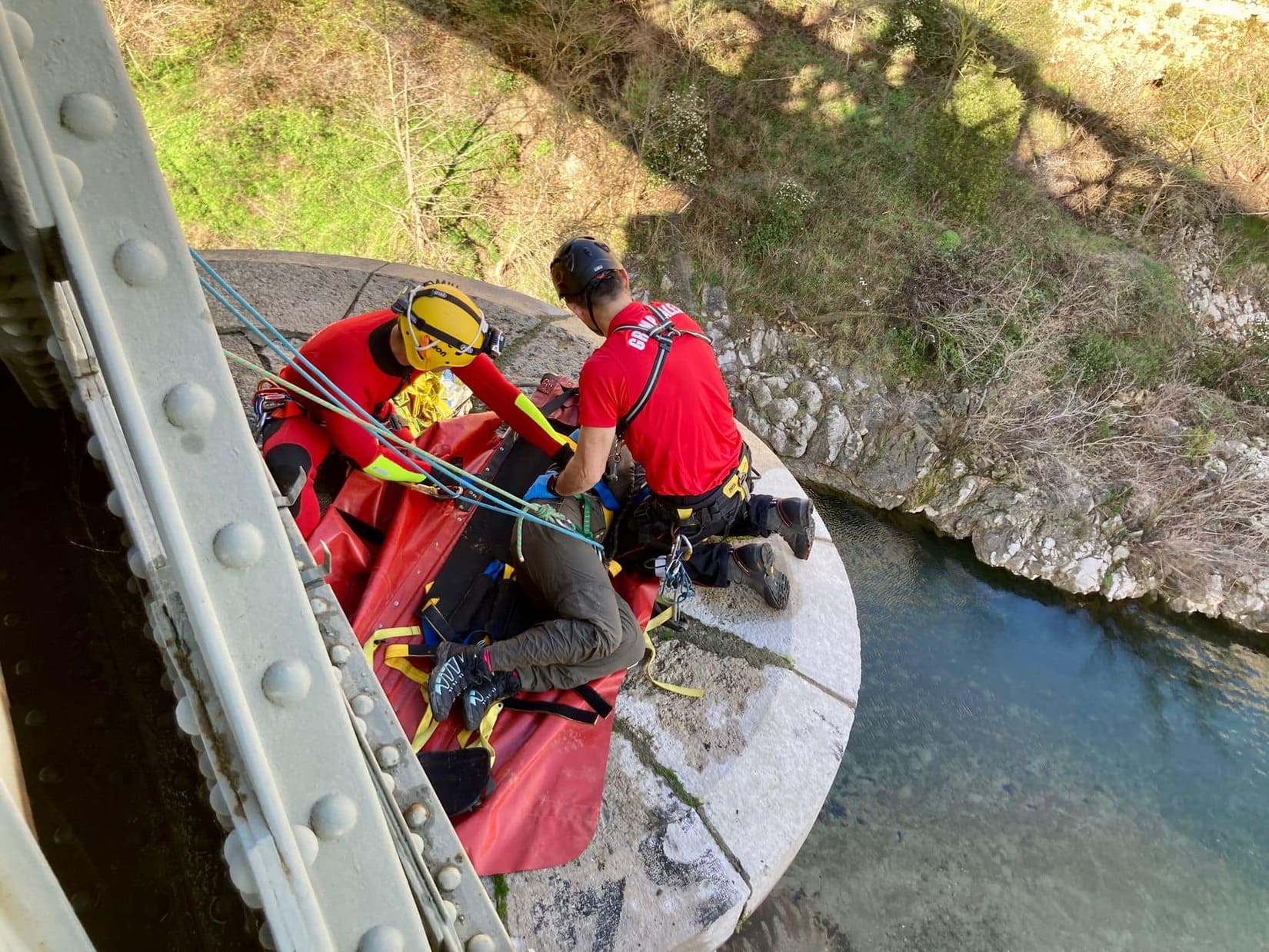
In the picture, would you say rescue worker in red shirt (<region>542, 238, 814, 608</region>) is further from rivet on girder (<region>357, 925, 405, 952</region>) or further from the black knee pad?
rivet on girder (<region>357, 925, 405, 952</region>)

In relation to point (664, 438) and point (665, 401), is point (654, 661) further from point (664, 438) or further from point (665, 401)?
point (665, 401)

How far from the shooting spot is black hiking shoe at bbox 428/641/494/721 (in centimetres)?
247

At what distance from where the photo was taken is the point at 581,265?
2.81 meters

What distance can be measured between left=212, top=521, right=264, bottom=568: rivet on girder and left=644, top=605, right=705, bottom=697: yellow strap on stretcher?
201 centimetres

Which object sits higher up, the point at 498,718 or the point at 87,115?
the point at 87,115

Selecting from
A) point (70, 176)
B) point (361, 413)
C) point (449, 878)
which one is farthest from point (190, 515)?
point (361, 413)

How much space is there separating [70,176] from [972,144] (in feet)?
33.9

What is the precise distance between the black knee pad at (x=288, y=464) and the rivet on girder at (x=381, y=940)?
2016 mm

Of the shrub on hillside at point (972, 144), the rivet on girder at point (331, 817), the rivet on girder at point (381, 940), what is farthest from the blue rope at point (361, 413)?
the shrub on hillside at point (972, 144)

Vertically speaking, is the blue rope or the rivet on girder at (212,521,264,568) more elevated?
the rivet on girder at (212,521,264,568)

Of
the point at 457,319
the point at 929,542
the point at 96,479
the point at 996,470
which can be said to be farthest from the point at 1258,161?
the point at 96,479

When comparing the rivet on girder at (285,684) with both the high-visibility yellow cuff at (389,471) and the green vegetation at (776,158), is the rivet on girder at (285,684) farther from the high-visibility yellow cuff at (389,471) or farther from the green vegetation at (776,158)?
the green vegetation at (776,158)

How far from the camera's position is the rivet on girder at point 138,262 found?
94 cm

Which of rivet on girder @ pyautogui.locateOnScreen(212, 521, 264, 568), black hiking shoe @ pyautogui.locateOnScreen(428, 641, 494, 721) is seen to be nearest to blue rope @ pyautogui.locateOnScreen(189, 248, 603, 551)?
black hiking shoe @ pyautogui.locateOnScreen(428, 641, 494, 721)
